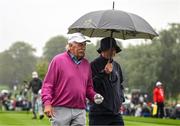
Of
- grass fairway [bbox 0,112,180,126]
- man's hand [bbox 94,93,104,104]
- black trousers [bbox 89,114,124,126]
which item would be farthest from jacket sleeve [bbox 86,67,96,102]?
grass fairway [bbox 0,112,180,126]

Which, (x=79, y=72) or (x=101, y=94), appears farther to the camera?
(x=101, y=94)

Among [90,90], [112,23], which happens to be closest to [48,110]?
[90,90]

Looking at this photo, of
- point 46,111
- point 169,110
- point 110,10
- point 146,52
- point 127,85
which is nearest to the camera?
point 46,111

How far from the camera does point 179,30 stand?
7700cm

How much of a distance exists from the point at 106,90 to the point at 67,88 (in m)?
0.88

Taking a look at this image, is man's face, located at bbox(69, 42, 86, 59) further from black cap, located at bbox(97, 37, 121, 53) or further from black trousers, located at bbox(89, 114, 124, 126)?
black trousers, located at bbox(89, 114, 124, 126)

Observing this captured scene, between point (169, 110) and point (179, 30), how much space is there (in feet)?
127

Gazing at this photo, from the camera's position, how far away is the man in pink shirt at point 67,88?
301 inches

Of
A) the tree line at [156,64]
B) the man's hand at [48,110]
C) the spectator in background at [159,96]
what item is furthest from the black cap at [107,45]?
the tree line at [156,64]

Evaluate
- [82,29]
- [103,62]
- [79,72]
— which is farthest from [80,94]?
[82,29]

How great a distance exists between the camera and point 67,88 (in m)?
7.68

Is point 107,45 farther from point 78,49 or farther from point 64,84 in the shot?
point 64,84

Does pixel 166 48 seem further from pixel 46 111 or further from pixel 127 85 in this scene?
pixel 46 111

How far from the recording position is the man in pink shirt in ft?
25.1
